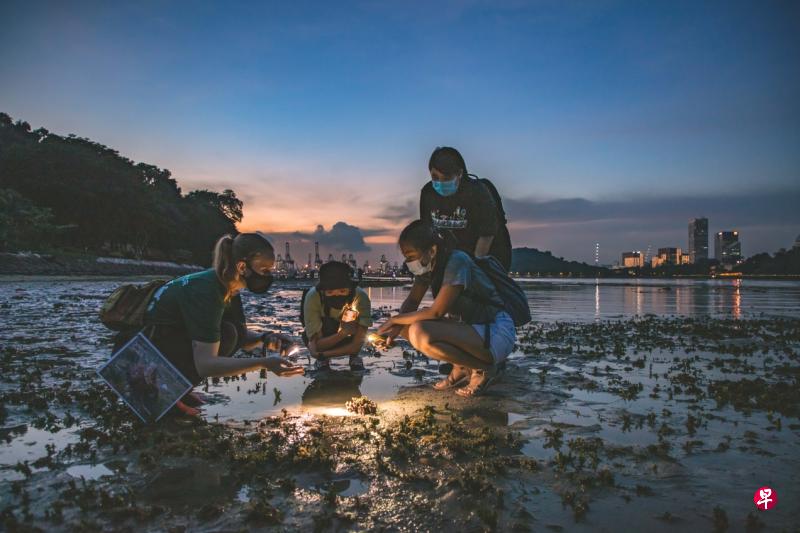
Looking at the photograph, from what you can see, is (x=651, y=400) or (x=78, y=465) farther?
(x=651, y=400)

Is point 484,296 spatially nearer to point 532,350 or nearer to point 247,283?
point 247,283

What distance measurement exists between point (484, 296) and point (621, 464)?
2845 mm

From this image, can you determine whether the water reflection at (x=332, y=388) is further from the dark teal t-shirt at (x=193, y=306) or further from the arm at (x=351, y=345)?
the dark teal t-shirt at (x=193, y=306)

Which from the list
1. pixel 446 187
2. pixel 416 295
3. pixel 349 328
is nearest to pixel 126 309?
pixel 416 295

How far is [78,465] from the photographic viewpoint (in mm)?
4227

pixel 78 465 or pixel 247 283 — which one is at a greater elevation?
pixel 247 283

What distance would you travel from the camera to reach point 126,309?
528cm

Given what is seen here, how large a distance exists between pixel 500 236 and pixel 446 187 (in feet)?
4.57

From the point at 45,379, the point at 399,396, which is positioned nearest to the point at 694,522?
the point at 399,396

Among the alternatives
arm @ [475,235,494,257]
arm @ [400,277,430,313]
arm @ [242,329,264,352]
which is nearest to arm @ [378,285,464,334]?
arm @ [400,277,430,313]

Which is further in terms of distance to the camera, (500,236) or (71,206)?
(71,206)

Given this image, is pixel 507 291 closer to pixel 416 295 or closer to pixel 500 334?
pixel 500 334

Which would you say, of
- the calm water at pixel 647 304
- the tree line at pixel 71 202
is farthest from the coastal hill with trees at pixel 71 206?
the calm water at pixel 647 304

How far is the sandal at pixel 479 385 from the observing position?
6.78 m
